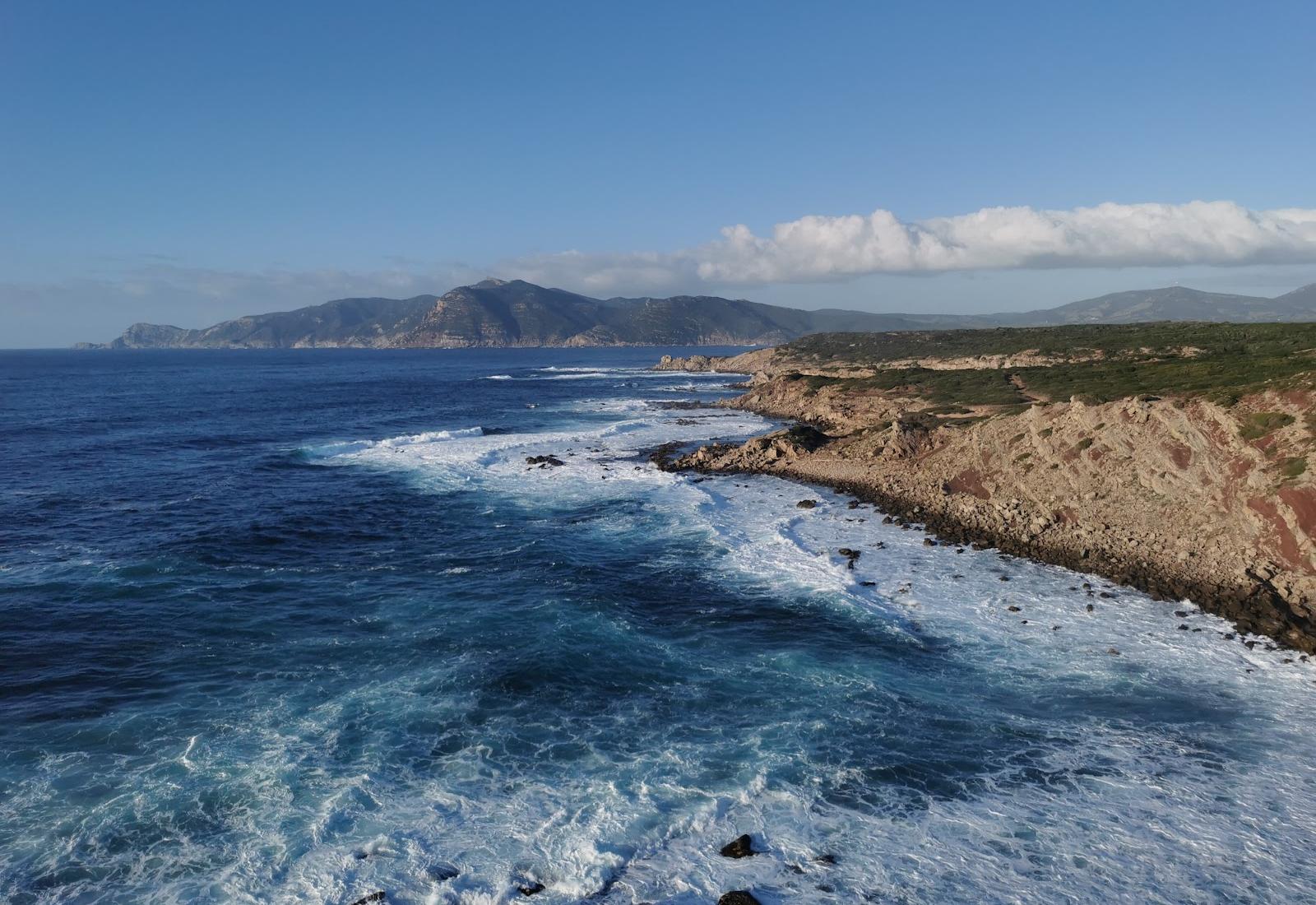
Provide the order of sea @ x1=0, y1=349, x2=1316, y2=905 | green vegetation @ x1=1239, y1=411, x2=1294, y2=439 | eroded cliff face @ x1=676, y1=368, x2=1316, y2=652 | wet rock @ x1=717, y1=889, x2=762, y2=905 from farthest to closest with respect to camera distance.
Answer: green vegetation @ x1=1239, y1=411, x2=1294, y2=439 < eroded cliff face @ x1=676, y1=368, x2=1316, y2=652 < sea @ x1=0, y1=349, x2=1316, y2=905 < wet rock @ x1=717, y1=889, x2=762, y2=905

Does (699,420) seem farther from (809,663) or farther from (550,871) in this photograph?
(550,871)

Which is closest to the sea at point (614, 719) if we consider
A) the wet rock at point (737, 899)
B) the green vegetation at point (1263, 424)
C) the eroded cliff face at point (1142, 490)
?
the wet rock at point (737, 899)

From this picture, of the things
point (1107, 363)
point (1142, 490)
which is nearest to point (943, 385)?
point (1107, 363)

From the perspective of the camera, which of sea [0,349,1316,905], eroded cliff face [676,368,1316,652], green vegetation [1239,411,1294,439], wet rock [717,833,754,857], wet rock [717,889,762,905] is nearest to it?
wet rock [717,889,762,905]

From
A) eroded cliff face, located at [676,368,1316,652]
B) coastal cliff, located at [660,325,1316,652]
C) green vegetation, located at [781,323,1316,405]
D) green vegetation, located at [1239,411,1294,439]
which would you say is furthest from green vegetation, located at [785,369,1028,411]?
green vegetation, located at [1239,411,1294,439]

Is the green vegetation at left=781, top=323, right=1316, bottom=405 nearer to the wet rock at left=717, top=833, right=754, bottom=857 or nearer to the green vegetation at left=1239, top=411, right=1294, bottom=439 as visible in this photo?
the green vegetation at left=1239, top=411, right=1294, bottom=439

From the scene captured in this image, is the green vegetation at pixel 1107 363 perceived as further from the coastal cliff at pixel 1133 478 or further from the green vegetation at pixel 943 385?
the coastal cliff at pixel 1133 478
